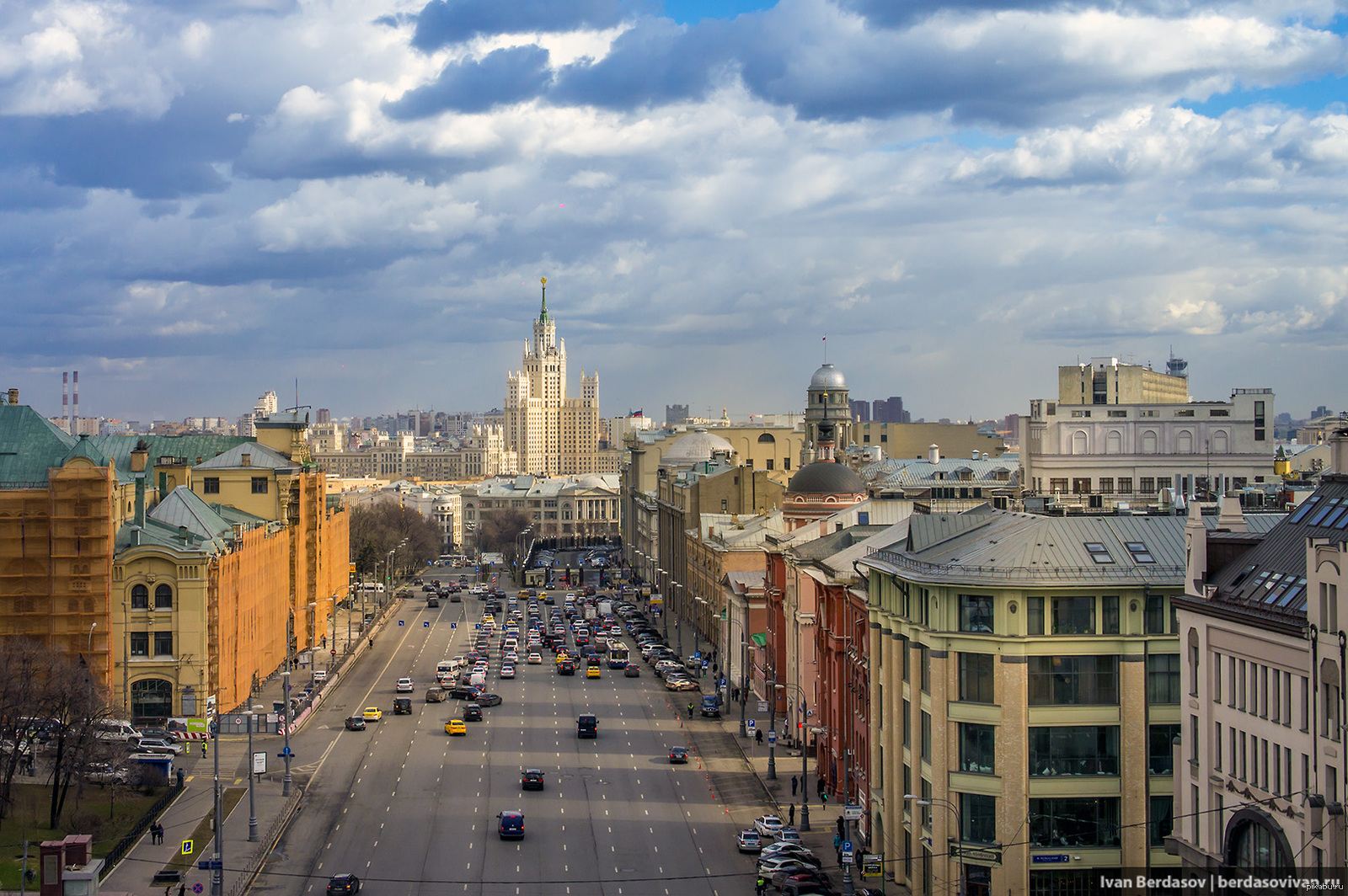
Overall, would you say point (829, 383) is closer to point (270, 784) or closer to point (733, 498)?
point (733, 498)

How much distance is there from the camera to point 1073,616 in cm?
6119

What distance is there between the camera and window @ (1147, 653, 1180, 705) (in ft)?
200

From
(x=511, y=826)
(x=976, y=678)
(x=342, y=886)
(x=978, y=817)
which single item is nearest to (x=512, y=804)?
(x=511, y=826)

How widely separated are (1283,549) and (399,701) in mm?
77412

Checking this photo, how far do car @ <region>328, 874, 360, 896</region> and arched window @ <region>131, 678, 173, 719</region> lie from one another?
4692 cm

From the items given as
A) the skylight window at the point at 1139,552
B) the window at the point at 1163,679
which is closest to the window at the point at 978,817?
the window at the point at 1163,679

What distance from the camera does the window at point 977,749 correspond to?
6116 cm

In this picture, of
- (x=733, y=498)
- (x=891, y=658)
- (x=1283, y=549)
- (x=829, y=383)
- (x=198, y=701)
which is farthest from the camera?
(x=829, y=383)

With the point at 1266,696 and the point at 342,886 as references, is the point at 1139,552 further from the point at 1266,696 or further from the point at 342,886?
the point at 342,886

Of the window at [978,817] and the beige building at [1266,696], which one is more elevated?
the beige building at [1266,696]

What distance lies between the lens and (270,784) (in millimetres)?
88375

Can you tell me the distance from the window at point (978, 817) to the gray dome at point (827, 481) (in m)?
62.1

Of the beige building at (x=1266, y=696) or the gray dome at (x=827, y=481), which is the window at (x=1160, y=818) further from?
the gray dome at (x=827, y=481)

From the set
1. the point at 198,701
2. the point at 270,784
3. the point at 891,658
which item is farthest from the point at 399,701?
the point at 891,658
